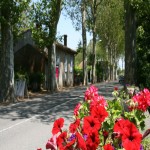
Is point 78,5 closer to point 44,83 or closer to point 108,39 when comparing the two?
point 44,83

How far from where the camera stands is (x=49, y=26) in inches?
1296

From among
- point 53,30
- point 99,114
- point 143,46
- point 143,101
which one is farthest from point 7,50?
point 99,114

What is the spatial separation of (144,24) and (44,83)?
14592mm

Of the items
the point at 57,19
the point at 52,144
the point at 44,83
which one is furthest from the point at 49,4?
the point at 52,144

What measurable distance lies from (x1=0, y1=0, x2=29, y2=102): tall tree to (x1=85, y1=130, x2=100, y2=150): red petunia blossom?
19.5 m

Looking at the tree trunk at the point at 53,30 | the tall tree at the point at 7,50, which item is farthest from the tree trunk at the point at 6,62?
the tree trunk at the point at 53,30

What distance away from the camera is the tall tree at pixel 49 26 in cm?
3231

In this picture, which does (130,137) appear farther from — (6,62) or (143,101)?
(6,62)

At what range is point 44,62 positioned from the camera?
133 ft

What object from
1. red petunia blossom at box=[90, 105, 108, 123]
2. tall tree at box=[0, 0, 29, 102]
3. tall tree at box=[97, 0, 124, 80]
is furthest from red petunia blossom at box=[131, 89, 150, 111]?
tall tree at box=[97, 0, 124, 80]

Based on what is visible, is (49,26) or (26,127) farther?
(49,26)

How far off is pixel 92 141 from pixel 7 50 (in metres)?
20.0

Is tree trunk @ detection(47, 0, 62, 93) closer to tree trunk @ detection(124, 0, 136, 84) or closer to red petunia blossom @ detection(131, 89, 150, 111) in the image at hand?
tree trunk @ detection(124, 0, 136, 84)

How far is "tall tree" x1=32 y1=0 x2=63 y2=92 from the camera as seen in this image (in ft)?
106
